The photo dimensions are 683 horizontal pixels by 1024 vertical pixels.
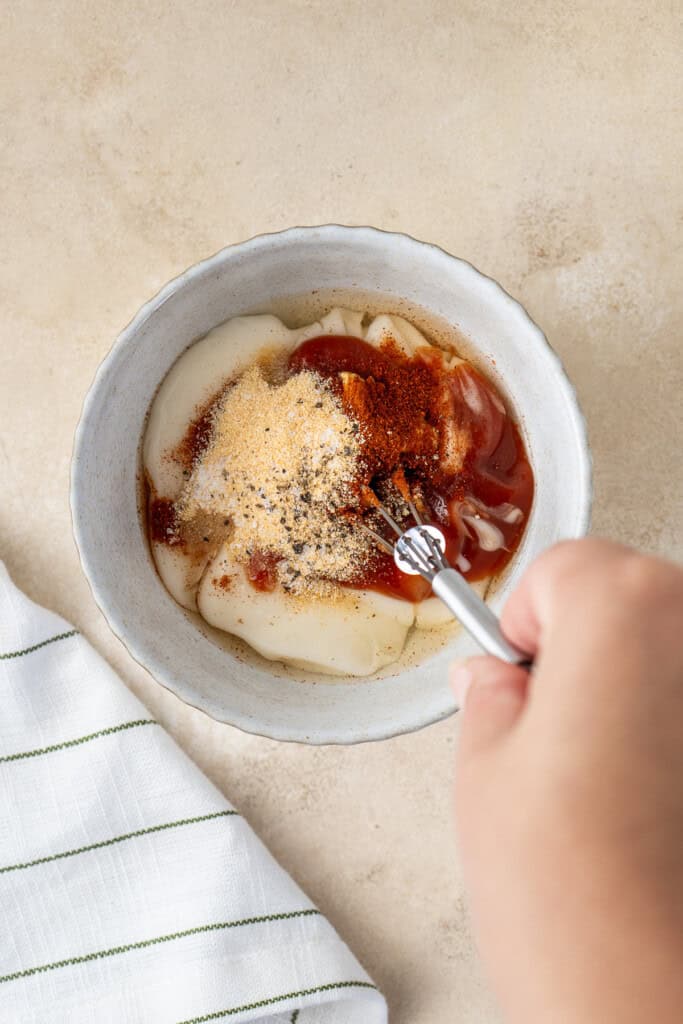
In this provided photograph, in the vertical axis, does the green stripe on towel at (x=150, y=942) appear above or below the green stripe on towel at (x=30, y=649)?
below

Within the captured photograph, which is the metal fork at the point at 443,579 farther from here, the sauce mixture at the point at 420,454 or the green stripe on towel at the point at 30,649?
the green stripe on towel at the point at 30,649

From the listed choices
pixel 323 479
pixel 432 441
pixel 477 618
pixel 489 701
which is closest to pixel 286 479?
pixel 323 479

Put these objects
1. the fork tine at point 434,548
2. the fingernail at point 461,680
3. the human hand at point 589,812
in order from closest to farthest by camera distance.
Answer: the human hand at point 589,812, the fingernail at point 461,680, the fork tine at point 434,548

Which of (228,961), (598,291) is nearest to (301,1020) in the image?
(228,961)

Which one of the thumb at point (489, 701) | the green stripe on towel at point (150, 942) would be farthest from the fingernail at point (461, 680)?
the green stripe on towel at point (150, 942)

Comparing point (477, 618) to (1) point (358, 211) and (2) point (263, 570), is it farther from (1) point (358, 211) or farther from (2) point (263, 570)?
(1) point (358, 211)

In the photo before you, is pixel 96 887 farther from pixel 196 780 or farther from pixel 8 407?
pixel 8 407

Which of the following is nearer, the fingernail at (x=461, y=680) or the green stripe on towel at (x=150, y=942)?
the fingernail at (x=461, y=680)
